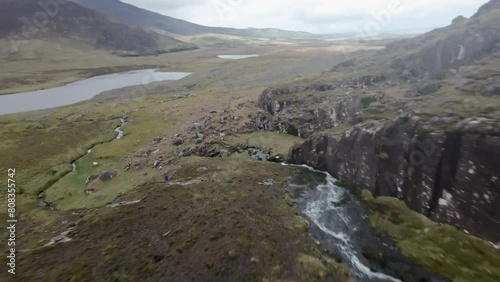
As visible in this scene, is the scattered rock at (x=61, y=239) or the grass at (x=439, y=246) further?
the scattered rock at (x=61, y=239)

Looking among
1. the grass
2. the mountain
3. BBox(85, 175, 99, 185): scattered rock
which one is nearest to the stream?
the grass

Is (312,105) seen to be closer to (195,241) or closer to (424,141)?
(424,141)

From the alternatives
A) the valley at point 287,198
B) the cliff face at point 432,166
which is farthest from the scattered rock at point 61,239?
the cliff face at point 432,166

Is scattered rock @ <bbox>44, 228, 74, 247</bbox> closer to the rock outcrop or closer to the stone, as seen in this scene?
the stone

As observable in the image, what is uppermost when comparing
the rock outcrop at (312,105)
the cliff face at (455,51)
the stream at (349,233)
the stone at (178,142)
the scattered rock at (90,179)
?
the cliff face at (455,51)

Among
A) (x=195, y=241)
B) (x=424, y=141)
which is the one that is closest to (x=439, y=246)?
(x=424, y=141)

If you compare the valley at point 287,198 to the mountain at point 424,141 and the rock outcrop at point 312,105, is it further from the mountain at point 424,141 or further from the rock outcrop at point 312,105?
the rock outcrop at point 312,105

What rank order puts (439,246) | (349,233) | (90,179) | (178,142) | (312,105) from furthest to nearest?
(312,105) < (178,142) < (90,179) < (349,233) < (439,246)
